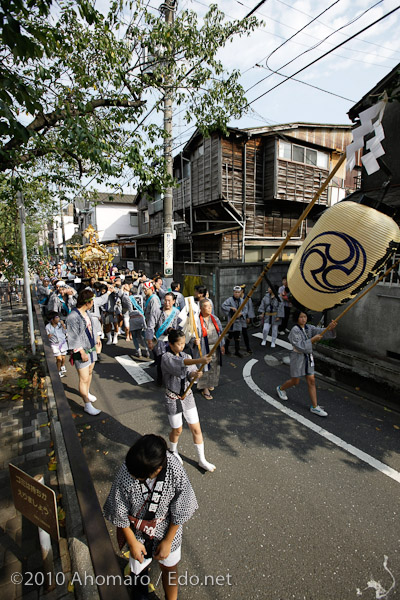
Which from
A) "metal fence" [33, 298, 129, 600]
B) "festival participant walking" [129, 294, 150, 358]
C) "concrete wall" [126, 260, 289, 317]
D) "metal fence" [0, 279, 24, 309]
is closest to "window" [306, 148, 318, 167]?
"concrete wall" [126, 260, 289, 317]

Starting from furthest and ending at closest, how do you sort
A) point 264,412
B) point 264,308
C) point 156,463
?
point 264,308 → point 264,412 → point 156,463

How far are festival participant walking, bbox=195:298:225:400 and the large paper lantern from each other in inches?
93.9

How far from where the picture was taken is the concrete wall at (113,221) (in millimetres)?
35219

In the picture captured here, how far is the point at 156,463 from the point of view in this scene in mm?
1905

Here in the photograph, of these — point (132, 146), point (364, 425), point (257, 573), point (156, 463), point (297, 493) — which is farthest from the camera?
point (132, 146)

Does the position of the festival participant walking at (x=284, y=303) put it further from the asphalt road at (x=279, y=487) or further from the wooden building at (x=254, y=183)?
the wooden building at (x=254, y=183)

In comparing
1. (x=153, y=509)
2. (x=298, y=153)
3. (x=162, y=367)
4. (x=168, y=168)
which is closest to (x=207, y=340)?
(x=162, y=367)

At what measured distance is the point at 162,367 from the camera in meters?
3.87

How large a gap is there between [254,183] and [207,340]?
45.4 feet

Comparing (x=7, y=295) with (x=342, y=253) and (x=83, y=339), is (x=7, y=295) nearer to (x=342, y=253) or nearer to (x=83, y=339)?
(x=83, y=339)

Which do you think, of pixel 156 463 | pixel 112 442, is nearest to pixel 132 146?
pixel 112 442

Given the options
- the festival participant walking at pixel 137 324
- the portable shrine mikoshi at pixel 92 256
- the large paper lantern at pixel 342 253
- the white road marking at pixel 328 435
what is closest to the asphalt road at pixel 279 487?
the white road marking at pixel 328 435

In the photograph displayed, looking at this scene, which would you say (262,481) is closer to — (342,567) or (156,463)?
(342,567)

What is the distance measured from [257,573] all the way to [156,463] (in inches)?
74.4
